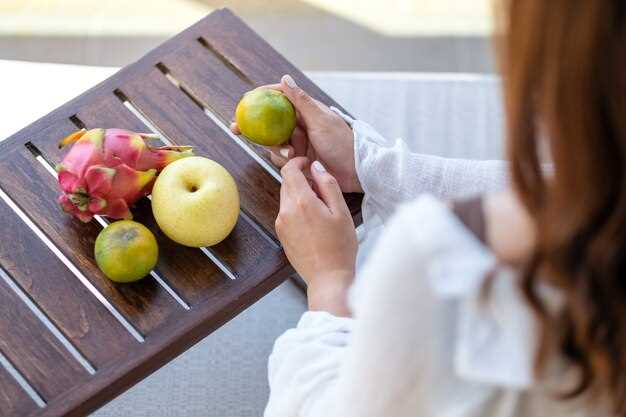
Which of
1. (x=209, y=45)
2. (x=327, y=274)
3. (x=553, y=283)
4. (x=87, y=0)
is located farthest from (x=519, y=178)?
(x=87, y=0)

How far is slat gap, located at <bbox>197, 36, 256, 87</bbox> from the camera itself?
116 centimetres

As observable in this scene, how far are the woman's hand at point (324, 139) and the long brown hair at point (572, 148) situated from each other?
0.49 m

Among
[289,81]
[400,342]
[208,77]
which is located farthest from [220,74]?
[400,342]

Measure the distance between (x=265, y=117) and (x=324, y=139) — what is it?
89 mm

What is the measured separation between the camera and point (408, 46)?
80.8 inches

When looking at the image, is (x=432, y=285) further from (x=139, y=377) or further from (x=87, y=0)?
(x=87, y=0)

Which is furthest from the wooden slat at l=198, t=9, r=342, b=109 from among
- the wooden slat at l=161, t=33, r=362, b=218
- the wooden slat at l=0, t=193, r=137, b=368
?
the wooden slat at l=0, t=193, r=137, b=368

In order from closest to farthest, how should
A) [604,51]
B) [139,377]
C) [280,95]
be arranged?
1. [604,51]
2. [139,377]
3. [280,95]

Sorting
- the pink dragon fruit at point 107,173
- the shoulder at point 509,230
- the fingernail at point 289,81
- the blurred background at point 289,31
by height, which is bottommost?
the blurred background at point 289,31

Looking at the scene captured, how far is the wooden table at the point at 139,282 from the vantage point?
92cm

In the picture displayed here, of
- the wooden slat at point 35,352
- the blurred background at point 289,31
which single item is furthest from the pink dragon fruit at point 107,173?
the blurred background at point 289,31

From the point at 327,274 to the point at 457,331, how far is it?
1.12 feet

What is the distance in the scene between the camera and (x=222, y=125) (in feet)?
3.78

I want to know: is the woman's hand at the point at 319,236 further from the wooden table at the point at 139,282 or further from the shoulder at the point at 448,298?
the shoulder at the point at 448,298
